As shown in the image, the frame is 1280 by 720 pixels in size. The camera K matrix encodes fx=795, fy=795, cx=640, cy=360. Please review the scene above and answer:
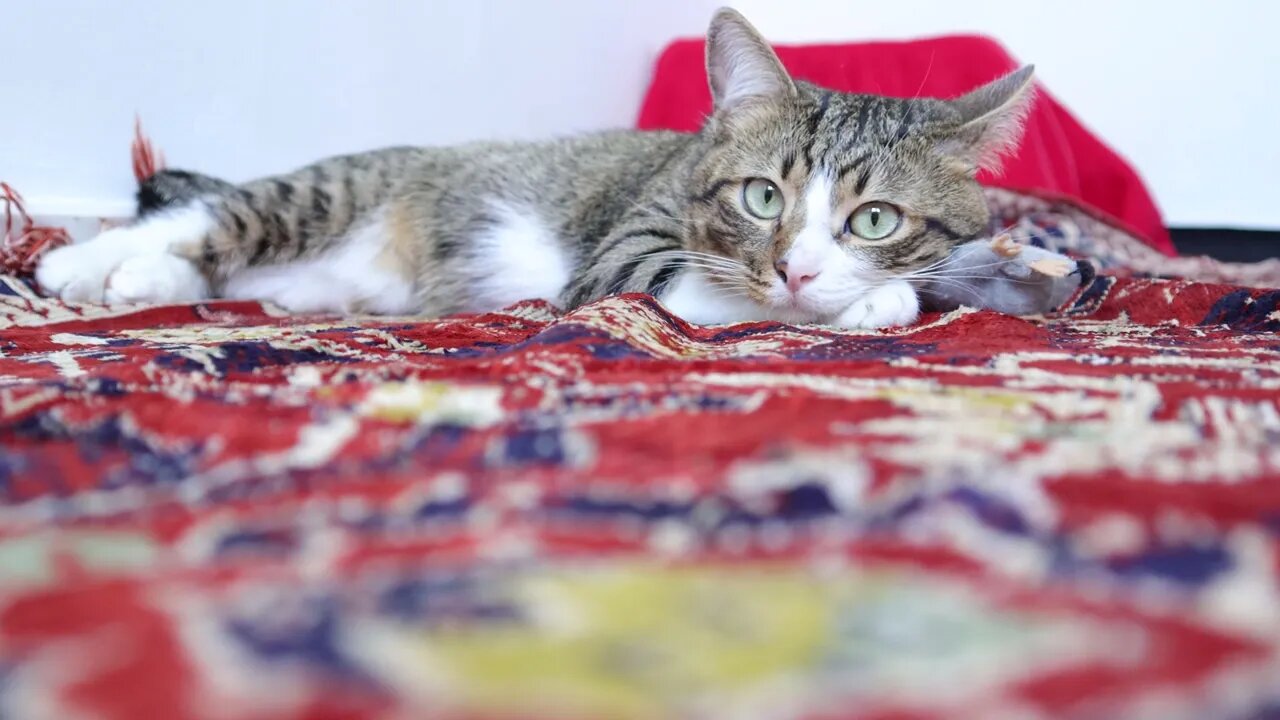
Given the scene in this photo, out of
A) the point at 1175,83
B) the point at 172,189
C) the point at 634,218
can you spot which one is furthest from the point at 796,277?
the point at 1175,83

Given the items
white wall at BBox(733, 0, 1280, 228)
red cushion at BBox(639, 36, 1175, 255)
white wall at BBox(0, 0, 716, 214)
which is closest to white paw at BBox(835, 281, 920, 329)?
red cushion at BBox(639, 36, 1175, 255)

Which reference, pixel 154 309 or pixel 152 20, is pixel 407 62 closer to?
pixel 152 20

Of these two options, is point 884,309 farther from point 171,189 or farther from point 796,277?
point 171,189

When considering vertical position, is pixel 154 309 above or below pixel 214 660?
below

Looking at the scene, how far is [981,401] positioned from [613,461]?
0.96 ft

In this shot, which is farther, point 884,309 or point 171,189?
point 171,189

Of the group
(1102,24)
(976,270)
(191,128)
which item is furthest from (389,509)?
(1102,24)

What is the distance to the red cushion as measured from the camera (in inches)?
79.7

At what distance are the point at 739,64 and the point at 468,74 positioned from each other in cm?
110

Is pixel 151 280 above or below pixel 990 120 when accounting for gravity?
below

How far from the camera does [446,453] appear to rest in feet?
1.49

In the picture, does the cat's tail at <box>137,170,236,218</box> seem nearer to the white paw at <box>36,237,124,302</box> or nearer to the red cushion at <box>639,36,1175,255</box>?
the white paw at <box>36,237,124,302</box>

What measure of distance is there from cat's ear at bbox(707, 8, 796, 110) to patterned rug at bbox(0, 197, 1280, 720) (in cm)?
76

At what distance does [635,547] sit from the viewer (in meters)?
0.34
